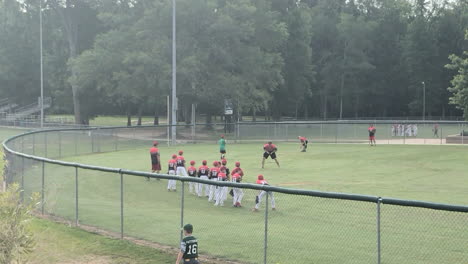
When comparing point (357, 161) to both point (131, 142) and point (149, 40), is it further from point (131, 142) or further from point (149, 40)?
point (149, 40)

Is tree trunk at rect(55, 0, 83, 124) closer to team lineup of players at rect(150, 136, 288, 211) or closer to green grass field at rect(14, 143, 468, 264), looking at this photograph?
team lineup of players at rect(150, 136, 288, 211)

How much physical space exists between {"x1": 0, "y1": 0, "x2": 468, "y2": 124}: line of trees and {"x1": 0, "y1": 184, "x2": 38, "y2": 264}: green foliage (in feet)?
142

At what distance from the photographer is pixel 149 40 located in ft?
175

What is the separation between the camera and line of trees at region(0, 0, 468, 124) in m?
53.5

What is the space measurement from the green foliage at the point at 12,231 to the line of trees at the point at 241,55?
142ft

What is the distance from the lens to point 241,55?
55.9 meters

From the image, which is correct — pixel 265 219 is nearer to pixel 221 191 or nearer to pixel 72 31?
pixel 221 191

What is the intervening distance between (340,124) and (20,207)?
136ft

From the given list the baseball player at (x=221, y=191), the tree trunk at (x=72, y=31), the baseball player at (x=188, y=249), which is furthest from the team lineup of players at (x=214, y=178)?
the tree trunk at (x=72, y=31)

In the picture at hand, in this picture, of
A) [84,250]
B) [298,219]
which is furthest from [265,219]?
[84,250]

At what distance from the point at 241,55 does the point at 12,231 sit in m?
49.3

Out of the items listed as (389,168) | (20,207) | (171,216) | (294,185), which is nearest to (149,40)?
(389,168)

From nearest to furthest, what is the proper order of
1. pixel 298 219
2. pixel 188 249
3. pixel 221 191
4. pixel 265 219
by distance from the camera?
pixel 188 249
pixel 265 219
pixel 298 219
pixel 221 191

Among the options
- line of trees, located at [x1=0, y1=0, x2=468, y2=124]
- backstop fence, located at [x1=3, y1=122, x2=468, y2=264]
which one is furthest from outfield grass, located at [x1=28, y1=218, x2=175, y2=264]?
line of trees, located at [x1=0, y1=0, x2=468, y2=124]
